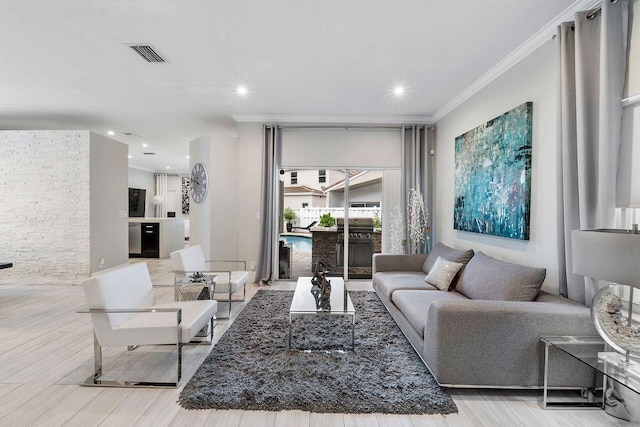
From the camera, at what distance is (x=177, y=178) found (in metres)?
12.2

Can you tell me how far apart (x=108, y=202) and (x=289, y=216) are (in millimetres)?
3235

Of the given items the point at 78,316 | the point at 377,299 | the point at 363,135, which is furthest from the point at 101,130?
the point at 377,299

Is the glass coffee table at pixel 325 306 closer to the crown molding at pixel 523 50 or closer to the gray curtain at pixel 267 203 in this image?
the gray curtain at pixel 267 203

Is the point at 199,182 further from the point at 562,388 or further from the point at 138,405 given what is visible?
the point at 562,388

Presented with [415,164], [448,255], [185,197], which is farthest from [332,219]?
[185,197]

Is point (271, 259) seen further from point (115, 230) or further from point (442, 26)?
point (442, 26)

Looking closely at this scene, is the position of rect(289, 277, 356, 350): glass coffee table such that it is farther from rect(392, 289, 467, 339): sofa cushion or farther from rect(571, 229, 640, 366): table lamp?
rect(571, 229, 640, 366): table lamp

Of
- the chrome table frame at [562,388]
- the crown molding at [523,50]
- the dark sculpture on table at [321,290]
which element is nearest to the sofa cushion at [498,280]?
the chrome table frame at [562,388]

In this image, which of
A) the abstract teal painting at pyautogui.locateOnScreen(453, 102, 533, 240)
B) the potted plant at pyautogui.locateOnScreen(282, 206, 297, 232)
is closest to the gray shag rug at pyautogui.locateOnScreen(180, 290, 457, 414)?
the abstract teal painting at pyautogui.locateOnScreen(453, 102, 533, 240)

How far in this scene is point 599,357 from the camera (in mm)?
1885

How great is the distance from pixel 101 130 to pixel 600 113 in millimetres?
7567

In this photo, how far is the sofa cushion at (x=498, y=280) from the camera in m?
2.54

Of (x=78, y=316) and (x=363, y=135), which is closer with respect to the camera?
(x=78, y=316)

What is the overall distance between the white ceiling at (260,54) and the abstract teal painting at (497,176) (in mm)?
674
